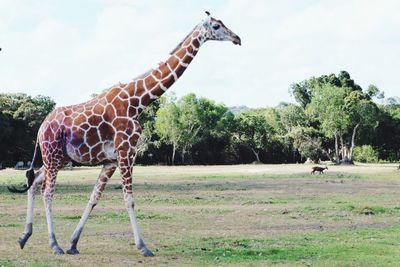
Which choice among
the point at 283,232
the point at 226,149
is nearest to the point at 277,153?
the point at 226,149

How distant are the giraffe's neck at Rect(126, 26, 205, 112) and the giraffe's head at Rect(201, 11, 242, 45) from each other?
0.16 m

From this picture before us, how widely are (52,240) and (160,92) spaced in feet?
11.7

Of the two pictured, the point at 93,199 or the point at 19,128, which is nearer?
the point at 93,199

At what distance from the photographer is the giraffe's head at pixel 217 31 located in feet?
46.8

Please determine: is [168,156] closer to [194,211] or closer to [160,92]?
[194,211]

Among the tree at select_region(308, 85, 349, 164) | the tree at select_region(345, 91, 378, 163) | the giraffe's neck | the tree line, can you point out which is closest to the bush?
the tree line

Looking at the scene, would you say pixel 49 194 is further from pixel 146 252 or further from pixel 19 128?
pixel 19 128

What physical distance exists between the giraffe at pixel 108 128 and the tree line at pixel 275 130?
2808 inches

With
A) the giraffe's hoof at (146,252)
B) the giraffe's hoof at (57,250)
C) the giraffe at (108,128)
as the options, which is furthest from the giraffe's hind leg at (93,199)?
the giraffe's hoof at (146,252)

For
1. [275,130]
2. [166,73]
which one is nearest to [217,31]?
[166,73]

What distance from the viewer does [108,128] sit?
14.1m

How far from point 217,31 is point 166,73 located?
1316 mm

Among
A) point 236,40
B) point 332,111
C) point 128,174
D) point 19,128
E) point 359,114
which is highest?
point 332,111

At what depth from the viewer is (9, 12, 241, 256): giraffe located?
13.9 m
